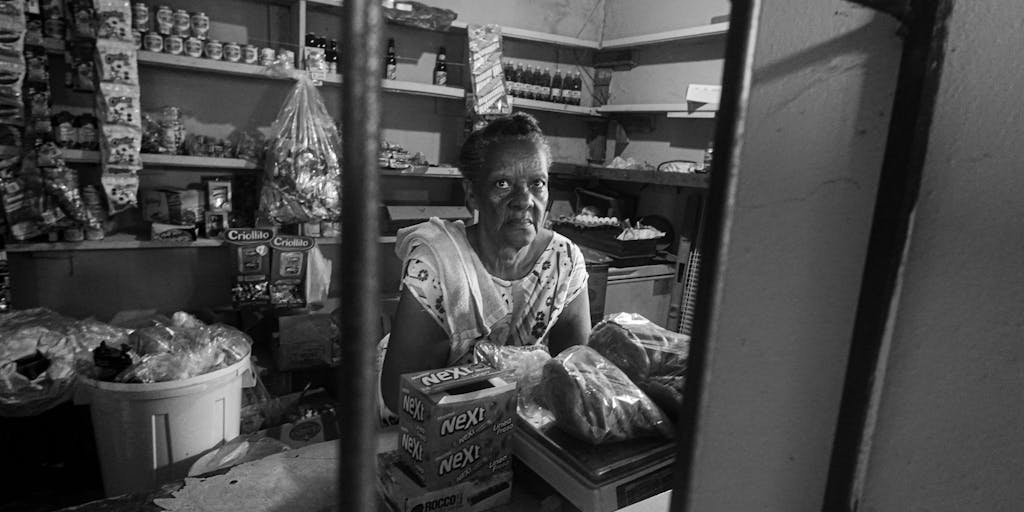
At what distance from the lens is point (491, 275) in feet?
5.46

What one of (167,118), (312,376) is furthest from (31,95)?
(312,376)

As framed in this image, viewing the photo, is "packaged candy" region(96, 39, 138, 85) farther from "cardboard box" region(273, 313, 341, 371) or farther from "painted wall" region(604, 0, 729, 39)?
"painted wall" region(604, 0, 729, 39)

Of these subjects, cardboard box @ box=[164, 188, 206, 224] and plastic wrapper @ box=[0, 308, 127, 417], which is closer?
plastic wrapper @ box=[0, 308, 127, 417]

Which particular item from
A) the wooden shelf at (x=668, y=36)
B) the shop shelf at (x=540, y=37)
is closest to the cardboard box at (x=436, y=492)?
the wooden shelf at (x=668, y=36)

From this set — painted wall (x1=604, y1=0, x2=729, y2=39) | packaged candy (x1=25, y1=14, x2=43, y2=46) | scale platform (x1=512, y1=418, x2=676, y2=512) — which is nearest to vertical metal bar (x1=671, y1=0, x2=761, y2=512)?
scale platform (x1=512, y1=418, x2=676, y2=512)

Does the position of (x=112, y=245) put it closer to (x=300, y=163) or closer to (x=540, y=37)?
(x=300, y=163)

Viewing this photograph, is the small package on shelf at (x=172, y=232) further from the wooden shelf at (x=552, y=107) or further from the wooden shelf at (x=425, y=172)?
the wooden shelf at (x=552, y=107)

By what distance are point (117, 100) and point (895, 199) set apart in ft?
9.16

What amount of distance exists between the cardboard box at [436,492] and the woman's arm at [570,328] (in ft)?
3.06

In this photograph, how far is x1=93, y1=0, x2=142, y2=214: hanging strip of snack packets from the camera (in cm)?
223

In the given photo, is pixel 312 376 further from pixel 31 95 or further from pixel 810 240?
pixel 810 240

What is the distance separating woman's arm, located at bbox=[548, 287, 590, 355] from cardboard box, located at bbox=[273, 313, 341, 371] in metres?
1.22

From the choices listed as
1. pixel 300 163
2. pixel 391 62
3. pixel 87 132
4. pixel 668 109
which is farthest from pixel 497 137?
pixel 668 109

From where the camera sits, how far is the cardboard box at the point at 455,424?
0.74 metres
